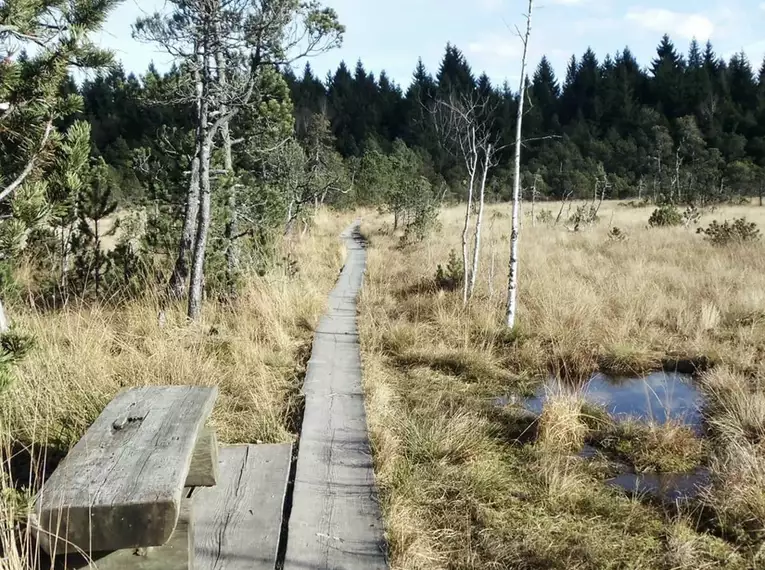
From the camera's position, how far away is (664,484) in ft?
11.3

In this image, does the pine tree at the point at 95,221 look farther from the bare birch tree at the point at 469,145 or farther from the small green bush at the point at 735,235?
the small green bush at the point at 735,235

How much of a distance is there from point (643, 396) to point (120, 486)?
4683 millimetres

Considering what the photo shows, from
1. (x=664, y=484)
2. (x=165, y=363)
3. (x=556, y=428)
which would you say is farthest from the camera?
(x=165, y=363)

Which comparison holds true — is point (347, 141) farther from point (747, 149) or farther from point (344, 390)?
point (344, 390)

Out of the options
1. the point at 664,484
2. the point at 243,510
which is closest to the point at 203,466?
the point at 243,510

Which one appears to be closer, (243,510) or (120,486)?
(120,486)

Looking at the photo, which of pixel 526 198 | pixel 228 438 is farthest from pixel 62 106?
pixel 526 198

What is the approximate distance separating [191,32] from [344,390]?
3826mm

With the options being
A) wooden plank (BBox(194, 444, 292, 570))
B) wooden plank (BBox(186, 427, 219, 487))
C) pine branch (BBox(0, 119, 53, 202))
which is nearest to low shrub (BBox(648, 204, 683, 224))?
wooden plank (BBox(194, 444, 292, 570))

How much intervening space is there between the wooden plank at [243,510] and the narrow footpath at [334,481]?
0.30ft

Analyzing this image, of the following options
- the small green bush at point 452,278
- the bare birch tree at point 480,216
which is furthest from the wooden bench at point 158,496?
the small green bush at point 452,278

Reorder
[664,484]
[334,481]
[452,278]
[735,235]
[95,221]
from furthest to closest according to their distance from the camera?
[735,235], [452,278], [95,221], [664,484], [334,481]

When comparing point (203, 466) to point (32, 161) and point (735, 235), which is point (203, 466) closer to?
point (32, 161)

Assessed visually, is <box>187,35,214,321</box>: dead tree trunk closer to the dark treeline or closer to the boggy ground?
the boggy ground
